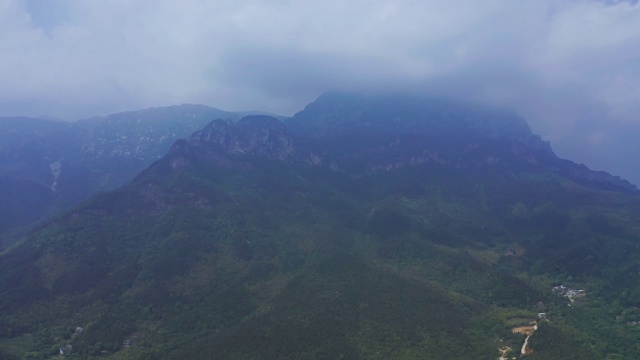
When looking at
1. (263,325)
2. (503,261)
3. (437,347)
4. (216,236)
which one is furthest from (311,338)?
(503,261)

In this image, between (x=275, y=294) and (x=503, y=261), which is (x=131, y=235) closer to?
(x=275, y=294)

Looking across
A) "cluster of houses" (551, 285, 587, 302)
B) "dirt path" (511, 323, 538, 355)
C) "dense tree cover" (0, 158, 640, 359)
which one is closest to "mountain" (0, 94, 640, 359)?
"dense tree cover" (0, 158, 640, 359)

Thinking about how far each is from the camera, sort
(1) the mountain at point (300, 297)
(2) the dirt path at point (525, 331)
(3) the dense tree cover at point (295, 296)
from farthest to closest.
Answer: (3) the dense tree cover at point (295, 296)
(1) the mountain at point (300, 297)
(2) the dirt path at point (525, 331)

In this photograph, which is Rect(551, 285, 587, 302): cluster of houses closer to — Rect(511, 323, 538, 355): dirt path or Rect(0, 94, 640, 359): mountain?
Rect(0, 94, 640, 359): mountain

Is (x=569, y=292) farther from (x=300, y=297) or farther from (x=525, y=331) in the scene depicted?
(x=300, y=297)

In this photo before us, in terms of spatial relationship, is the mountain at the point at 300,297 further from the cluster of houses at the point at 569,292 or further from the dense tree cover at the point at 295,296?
the cluster of houses at the point at 569,292

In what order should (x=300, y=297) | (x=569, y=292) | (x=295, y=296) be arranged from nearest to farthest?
(x=300, y=297), (x=295, y=296), (x=569, y=292)

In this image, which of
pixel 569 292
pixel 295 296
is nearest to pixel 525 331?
pixel 569 292

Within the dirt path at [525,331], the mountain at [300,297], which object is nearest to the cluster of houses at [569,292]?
the mountain at [300,297]
